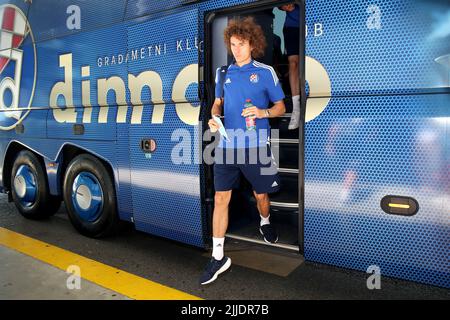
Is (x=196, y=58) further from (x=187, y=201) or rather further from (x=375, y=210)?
(x=375, y=210)

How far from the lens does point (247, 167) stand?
3.23 m

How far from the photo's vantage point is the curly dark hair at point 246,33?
123 inches

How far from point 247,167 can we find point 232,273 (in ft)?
2.93

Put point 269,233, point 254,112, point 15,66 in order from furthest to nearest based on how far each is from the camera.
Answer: point 15,66, point 269,233, point 254,112

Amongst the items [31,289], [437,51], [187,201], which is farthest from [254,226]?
[437,51]

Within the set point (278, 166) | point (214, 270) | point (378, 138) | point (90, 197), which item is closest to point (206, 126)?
point (278, 166)

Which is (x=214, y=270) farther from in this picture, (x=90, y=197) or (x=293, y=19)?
(x=293, y=19)

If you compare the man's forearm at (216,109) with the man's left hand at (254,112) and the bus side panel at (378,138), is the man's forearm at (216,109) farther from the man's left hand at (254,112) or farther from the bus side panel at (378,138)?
the bus side panel at (378,138)

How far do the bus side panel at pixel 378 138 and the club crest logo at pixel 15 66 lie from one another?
3.68m

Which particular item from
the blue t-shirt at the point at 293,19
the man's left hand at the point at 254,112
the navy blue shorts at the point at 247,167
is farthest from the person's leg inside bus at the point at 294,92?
the man's left hand at the point at 254,112

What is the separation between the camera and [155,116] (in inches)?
144

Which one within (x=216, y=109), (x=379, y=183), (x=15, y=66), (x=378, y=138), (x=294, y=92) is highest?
(x=15, y=66)

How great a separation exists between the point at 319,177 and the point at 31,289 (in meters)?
2.33

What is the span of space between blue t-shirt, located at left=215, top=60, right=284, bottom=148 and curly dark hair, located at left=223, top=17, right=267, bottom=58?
141mm
